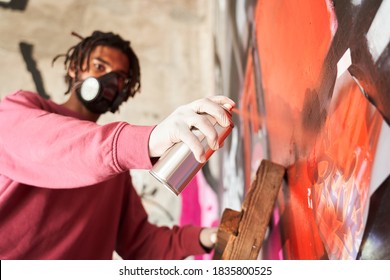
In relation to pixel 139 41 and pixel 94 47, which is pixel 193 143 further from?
pixel 139 41

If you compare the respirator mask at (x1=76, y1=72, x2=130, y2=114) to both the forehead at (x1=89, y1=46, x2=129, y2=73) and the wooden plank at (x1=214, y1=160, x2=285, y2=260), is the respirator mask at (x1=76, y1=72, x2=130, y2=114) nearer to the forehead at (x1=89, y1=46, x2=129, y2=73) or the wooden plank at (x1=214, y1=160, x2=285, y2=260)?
the forehead at (x1=89, y1=46, x2=129, y2=73)

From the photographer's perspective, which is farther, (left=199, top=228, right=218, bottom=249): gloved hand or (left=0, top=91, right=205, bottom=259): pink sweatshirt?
(left=199, top=228, right=218, bottom=249): gloved hand

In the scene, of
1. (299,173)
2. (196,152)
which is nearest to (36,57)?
(299,173)

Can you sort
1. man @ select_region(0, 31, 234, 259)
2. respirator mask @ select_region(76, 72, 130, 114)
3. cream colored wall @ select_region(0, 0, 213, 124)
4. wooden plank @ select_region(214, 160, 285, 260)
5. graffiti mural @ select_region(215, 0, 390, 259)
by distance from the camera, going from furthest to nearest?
cream colored wall @ select_region(0, 0, 213, 124) → respirator mask @ select_region(76, 72, 130, 114) → wooden plank @ select_region(214, 160, 285, 260) → man @ select_region(0, 31, 234, 259) → graffiti mural @ select_region(215, 0, 390, 259)

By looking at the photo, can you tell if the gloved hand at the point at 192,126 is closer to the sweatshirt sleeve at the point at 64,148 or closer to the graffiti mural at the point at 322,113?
the sweatshirt sleeve at the point at 64,148

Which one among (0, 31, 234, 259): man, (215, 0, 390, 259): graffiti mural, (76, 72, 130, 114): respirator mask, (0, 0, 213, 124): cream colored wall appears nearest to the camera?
(215, 0, 390, 259): graffiti mural

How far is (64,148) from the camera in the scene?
73cm

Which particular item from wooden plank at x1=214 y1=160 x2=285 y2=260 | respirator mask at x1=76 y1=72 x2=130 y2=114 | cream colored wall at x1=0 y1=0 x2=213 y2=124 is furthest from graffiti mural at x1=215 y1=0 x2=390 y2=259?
cream colored wall at x1=0 y1=0 x2=213 y2=124

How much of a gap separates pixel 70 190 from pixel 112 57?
1.15ft

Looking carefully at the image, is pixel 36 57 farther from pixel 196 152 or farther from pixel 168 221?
pixel 196 152

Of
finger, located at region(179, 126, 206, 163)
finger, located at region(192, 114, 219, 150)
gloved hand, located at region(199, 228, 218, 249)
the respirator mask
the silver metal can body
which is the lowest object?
gloved hand, located at region(199, 228, 218, 249)

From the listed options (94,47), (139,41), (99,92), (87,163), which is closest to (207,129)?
(87,163)

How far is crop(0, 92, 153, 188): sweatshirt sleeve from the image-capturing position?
673mm

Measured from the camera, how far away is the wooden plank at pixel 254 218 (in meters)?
0.93
